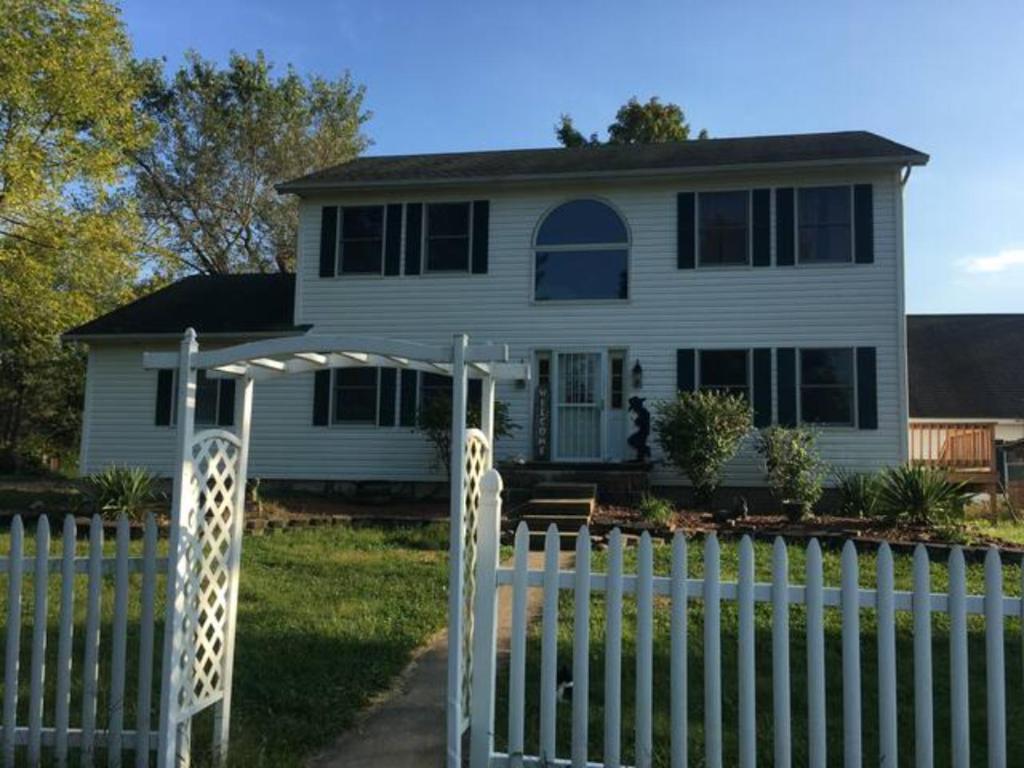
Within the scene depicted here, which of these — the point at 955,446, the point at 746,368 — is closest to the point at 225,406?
the point at 746,368

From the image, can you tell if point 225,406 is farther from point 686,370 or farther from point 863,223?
point 863,223

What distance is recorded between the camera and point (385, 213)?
15.5m

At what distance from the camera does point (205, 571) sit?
4160 millimetres

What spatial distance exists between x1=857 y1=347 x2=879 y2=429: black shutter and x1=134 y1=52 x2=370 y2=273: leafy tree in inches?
869

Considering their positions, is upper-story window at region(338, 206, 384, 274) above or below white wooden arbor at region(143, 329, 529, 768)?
above

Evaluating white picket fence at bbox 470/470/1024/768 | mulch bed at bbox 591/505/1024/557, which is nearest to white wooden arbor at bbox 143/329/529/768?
white picket fence at bbox 470/470/1024/768

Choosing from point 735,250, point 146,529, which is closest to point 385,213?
point 735,250

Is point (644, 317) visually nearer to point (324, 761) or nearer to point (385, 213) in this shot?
point (385, 213)

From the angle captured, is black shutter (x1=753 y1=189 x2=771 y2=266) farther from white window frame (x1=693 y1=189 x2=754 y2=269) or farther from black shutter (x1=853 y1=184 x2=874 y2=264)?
black shutter (x1=853 y1=184 x2=874 y2=264)

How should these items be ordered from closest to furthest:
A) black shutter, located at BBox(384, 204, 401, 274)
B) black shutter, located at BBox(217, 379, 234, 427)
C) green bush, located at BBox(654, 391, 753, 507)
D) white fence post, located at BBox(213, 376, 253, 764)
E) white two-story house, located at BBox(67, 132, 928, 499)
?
white fence post, located at BBox(213, 376, 253, 764) < green bush, located at BBox(654, 391, 753, 507) < white two-story house, located at BBox(67, 132, 928, 499) < black shutter, located at BBox(384, 204, 401, 274) < black shutter, located at BBox(217, 379, 234, 427)

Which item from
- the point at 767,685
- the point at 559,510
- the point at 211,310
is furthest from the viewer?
the point at 211,310

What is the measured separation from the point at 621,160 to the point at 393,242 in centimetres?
436

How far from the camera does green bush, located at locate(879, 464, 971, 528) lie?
10.6 m

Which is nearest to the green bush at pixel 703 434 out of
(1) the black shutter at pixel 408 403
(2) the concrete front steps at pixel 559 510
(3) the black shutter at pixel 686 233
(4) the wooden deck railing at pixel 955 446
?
(2) the concrete front steps at pixel 559 510
